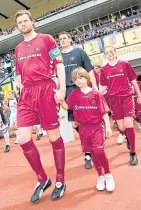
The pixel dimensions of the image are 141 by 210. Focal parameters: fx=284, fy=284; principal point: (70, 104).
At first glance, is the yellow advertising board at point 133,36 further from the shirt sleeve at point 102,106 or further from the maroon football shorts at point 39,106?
the maroon football shorts at point 39,106

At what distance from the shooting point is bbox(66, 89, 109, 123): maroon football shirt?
114 inches

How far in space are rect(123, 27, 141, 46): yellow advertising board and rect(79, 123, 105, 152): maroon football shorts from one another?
25.4 feet

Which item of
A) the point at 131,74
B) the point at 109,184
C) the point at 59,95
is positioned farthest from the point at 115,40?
the point at 109,184

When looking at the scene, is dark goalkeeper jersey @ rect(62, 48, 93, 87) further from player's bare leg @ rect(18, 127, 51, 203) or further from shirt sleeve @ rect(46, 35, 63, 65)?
player's bare leg @ rect(18, 127, 51, 203)

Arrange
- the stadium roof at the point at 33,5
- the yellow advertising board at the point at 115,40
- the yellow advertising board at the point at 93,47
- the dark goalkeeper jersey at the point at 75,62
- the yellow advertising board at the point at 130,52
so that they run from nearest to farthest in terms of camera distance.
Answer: the dark goalkeeper jersey at the point at 75,62
the yellow advertising board at the point at 130,52
the yellow advertising board at the point at 115,40
the yellow advertising board at the point at 93,47
the stadium roof at the point at 33,5

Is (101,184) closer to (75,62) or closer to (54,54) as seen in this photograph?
(54,54)

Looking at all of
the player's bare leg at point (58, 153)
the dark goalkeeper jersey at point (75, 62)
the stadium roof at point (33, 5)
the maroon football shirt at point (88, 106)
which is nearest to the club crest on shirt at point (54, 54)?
the maroon football shirt at point (88, 106)

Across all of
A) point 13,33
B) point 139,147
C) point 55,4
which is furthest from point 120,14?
point 139,147

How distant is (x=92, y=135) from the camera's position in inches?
114

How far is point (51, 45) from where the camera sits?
279cm

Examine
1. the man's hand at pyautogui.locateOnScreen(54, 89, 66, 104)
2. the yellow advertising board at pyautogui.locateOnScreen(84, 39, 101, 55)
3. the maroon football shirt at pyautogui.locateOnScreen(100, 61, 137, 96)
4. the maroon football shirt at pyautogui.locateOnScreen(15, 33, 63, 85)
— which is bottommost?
the man's hand at pyautogui.locateOnScreen(54, 89, 66, 104)

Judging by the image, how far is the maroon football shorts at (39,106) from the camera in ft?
8.96

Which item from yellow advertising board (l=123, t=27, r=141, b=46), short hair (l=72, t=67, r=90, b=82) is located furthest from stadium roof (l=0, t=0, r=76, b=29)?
short hair (l=72, t=67, r=90, b=82)

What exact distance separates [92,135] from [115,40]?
8.41m
